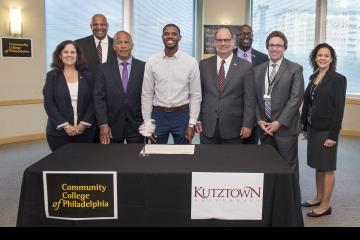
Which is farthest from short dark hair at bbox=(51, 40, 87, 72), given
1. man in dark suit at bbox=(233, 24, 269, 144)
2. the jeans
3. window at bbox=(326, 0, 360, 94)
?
window at bbox=(326, 0, 360, 94)

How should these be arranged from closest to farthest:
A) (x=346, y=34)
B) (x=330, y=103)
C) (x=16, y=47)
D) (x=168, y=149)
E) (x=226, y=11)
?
(x=168, y=149) < (x=330, y=103) < (x=16, y=47) < (x=346, y=34) < (x=226, y=11)

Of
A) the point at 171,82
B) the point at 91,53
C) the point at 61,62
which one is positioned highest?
the point at 91,53

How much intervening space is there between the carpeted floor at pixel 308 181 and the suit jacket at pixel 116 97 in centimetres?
102

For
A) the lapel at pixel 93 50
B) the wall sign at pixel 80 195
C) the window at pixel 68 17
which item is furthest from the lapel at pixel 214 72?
the window at pixel 68 17

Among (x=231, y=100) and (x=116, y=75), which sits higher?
(x=116, y=75)

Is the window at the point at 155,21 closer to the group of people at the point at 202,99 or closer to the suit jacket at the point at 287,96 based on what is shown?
the group of people at the point at 202,99

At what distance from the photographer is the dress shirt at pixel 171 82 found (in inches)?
118

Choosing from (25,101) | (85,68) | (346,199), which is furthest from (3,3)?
(346,199)

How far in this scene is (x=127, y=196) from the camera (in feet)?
6.17

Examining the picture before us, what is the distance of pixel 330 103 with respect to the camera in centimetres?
283

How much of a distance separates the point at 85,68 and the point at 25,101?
10.9 ft

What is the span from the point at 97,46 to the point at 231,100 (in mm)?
1340

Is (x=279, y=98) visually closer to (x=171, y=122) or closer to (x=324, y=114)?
(x=324, y=114)

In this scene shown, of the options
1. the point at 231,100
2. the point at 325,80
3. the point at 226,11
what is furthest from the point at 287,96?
the point at 226,11
